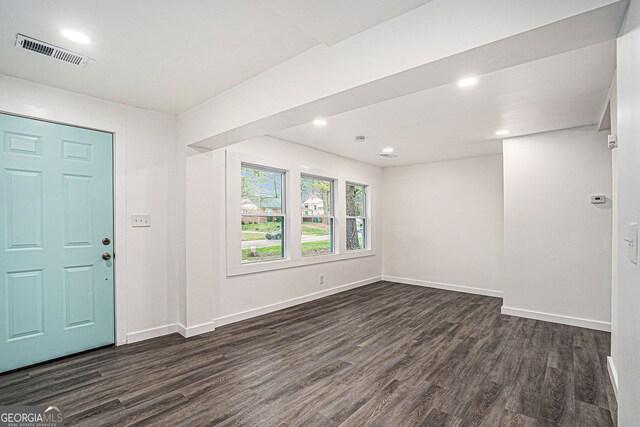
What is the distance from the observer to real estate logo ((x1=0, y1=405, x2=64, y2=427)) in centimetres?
184

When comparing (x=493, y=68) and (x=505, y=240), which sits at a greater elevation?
(x=493, y=68)

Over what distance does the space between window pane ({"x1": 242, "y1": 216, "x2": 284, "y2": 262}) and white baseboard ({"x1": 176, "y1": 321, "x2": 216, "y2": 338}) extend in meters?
0.92

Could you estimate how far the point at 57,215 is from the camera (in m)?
2.93

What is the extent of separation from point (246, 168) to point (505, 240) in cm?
372

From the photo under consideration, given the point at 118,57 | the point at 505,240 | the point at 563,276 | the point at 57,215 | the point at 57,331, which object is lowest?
the point at 57,331

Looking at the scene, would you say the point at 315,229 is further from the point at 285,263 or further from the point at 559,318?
the point at 559,318

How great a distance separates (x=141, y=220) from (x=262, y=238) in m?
1.56

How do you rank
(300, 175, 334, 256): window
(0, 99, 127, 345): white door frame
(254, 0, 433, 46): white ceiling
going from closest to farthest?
(254, 0, 433, 46): white ceiling < (0, 99, 127, 345): white door frame < (300, 175, 334, 256): window

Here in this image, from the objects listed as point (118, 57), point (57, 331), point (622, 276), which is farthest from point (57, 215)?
point (622, 276)

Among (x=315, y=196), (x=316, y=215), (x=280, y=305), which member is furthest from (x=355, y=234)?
(x=280, y=305)

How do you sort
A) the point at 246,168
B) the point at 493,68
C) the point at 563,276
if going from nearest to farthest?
the point at 493,68, the point at 563,276, the point at 246,168

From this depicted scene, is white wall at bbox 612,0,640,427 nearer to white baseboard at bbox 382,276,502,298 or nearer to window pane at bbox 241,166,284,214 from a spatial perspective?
window pane at bbox 241,166,284,214

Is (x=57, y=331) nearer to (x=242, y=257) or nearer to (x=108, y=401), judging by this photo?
(x=108, y=401)

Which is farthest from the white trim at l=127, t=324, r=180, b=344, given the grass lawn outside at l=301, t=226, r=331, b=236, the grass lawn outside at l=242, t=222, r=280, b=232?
the grass lawn outside at l=301, t=226, r=331, b=236
